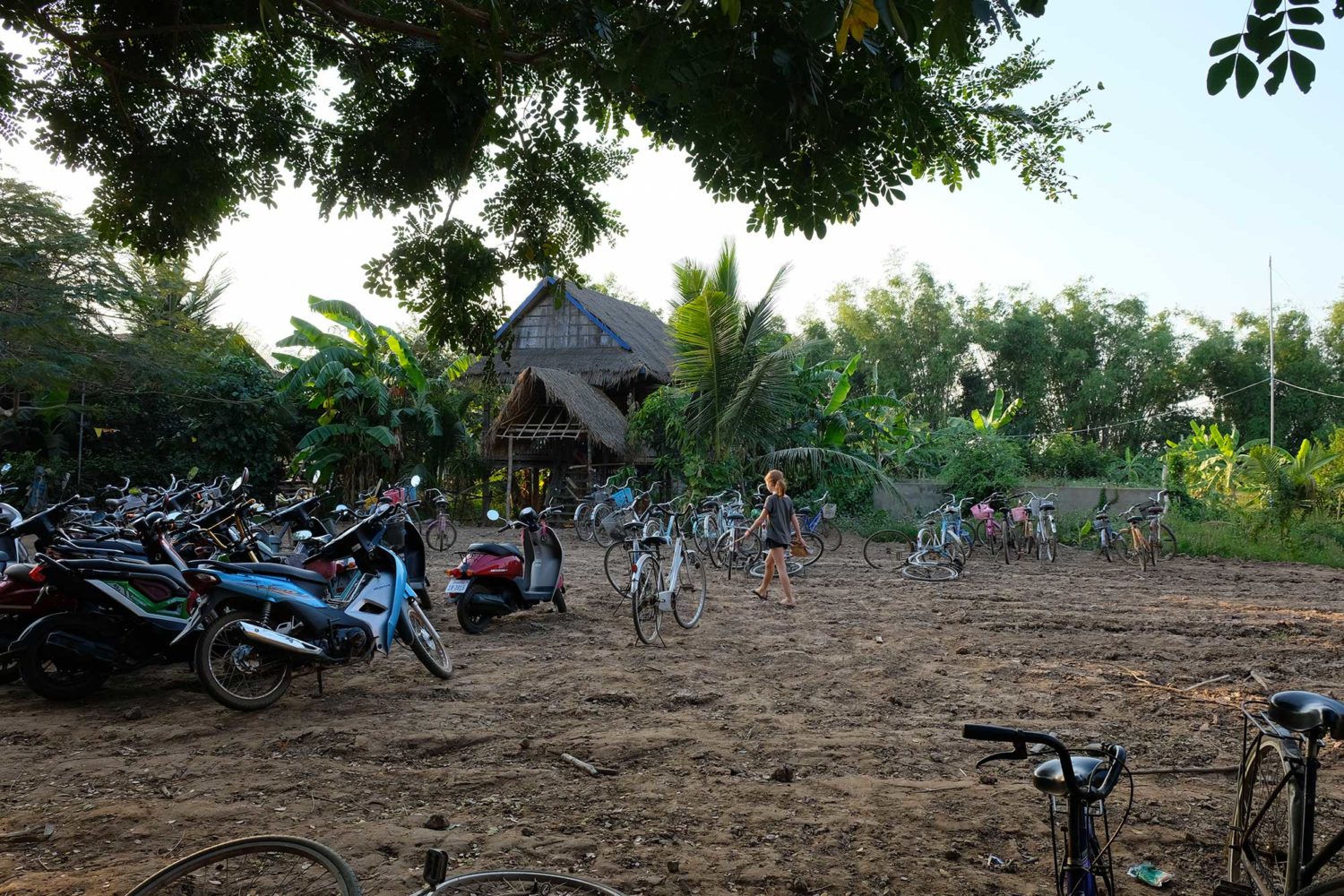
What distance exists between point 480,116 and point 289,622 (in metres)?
3.12

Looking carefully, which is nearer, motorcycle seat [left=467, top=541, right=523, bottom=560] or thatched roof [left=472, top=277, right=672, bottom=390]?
motorcycle seat [left=467, top=541, right=523, bottom=560]

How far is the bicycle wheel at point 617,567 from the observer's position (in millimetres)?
10406

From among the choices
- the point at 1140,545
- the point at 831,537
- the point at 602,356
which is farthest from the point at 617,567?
the point at 602,356

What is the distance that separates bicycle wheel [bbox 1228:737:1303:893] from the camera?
9.09 feet

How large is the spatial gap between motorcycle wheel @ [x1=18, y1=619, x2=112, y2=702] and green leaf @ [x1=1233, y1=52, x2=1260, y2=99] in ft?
19.0

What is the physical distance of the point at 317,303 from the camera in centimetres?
2050

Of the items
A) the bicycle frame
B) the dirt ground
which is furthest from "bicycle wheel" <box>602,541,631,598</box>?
the bicycle frame

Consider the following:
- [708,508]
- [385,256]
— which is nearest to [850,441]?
[708,508]

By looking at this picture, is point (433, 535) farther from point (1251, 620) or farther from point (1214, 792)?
point (1214, 792)

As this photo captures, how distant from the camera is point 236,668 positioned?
5.33 metres

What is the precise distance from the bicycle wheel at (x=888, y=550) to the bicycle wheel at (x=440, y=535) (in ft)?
22.9

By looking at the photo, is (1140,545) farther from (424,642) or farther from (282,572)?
(282,572)

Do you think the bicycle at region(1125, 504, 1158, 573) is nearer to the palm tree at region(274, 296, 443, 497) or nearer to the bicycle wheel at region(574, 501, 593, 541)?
the bicycle wheel at region(574, 501, 593, 541)

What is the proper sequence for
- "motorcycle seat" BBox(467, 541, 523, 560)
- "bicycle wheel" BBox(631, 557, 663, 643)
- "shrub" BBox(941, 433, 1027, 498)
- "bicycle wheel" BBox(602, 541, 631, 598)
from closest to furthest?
"bicycle wheel" BBox(631, 557, 663, 643) < "motorcycle seat" BBox(467, 541, 523, 560) < "bicycle wheel" BBox(602, 541, 631, 598) < "shrub" BBox(941, 433, 1027, 498)
